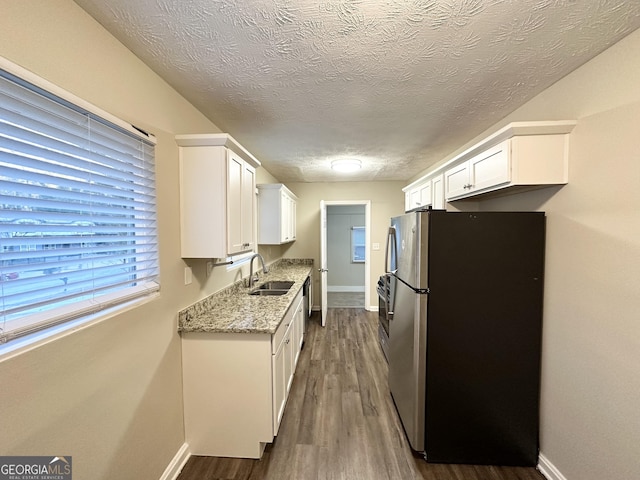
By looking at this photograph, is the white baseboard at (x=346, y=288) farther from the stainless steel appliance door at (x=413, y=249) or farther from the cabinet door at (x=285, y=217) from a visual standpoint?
the stainless steel appliance door at (x=413, y=249)

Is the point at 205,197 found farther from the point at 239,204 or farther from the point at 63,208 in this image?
the point at 63,208

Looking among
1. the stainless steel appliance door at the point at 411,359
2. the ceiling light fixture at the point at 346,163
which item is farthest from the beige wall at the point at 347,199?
the stainless steel appliance door at the point at 411,359

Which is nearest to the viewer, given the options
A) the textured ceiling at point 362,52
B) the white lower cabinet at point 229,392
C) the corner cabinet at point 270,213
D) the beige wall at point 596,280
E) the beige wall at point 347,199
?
the textured ceiling at point 362,52

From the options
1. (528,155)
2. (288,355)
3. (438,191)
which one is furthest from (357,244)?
(528,155)

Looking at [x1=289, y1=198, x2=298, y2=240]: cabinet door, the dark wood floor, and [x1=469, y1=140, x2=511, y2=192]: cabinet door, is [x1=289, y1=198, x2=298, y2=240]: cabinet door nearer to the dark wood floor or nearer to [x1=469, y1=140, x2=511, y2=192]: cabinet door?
the dark wood floor

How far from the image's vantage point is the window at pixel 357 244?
22.9 feet

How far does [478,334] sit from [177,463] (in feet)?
6.96

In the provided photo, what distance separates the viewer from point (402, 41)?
4.09ft

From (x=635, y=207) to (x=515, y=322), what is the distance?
886mm

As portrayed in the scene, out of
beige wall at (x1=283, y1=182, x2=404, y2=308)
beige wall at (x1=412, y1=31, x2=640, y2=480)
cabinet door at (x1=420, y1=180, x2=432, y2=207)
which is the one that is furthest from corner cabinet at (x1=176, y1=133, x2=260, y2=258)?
beige wall at (x1=283, y1=182, x2=404, y2=308)

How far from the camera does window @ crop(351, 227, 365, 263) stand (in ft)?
22.9

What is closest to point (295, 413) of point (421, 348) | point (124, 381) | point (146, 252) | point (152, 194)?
point (421, 348)

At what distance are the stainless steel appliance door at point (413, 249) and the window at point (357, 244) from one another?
4811mm

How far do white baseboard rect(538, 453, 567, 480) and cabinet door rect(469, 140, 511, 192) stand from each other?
1.81 meters
